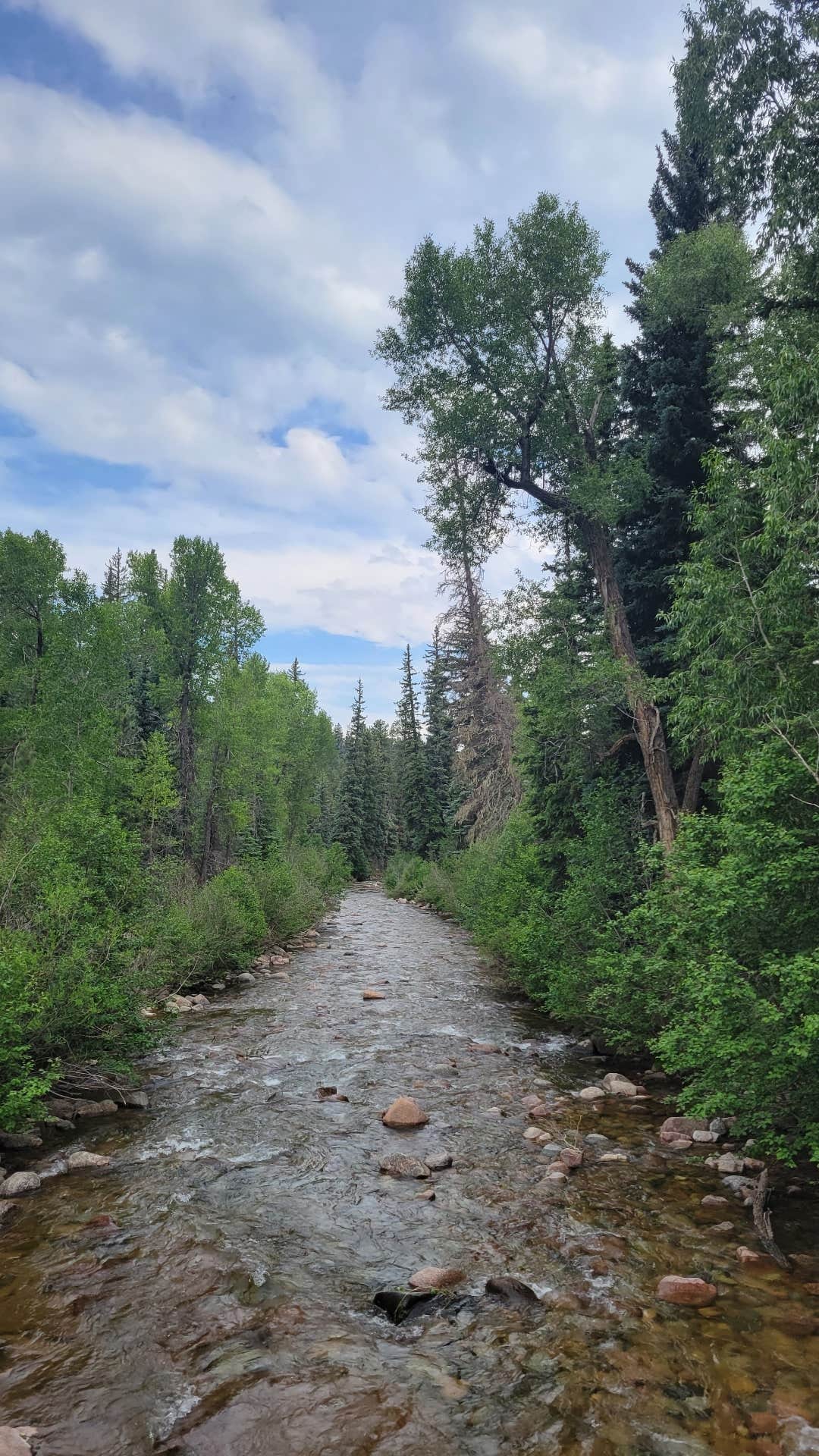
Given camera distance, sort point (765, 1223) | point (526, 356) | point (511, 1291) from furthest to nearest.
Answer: point (526, 356) → point (765, 1223) → point (511, 1291)

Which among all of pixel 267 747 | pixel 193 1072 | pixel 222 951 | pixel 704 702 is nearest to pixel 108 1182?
pixel 193 1072

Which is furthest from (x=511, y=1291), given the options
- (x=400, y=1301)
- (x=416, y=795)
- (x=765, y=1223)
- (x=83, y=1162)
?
(x=416, y=795)

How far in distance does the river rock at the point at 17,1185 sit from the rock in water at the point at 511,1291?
3.73 m

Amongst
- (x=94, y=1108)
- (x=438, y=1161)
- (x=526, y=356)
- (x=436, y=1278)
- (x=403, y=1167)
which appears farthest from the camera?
(x=526, y=356)

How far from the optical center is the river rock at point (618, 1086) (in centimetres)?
845

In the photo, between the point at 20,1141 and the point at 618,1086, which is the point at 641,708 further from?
the point at 20,1141

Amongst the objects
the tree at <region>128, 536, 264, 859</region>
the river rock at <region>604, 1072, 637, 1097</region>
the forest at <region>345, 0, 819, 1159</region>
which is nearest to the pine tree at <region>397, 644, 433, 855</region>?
the tree at <region>128, 536, 264, 859</region>

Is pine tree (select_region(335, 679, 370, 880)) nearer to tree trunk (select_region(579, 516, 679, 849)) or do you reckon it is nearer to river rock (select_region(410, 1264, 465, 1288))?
tree trunk (select_region(579, 516, 679, 849))

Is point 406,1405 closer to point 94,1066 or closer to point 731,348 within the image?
point 94,1066

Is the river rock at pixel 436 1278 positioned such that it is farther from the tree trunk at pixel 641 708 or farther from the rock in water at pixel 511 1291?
the tree trunk at pixel 641 708

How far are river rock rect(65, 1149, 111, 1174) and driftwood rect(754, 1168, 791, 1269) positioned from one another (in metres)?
5.30

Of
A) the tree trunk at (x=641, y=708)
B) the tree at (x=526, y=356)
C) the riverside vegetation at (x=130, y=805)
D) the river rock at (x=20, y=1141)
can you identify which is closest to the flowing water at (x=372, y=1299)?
the river rock at (x=20, y=1141)

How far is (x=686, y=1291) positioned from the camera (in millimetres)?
4426

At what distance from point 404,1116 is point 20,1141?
3663 millimetres
